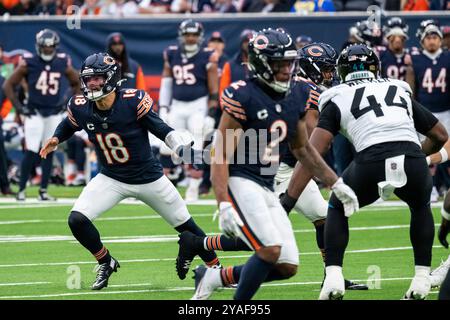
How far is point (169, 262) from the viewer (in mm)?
10062

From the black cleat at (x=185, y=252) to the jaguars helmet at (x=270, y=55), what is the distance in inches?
73.7

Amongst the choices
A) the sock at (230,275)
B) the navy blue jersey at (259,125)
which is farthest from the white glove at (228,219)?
the sock at (230,275)

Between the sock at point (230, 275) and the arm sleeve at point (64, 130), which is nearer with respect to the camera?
the sock at point (230, 275)

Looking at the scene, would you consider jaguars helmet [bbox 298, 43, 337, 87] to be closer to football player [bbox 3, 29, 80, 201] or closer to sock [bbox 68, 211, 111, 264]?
sock [bbox 68, 211, 111, 264]

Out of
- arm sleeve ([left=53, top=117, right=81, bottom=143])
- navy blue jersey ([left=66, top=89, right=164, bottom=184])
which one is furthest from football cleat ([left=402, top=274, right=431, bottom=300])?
arm sleeve ([left=53, top=117, right=81, bottom=143])

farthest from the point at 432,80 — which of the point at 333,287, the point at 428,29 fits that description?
the point at 333,287

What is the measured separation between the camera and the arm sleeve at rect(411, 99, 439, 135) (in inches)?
315

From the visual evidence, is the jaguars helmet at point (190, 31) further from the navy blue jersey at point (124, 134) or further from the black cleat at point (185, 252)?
the black cleat at point (185, 252)

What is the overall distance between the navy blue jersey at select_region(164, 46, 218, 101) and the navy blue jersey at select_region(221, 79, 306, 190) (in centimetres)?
807

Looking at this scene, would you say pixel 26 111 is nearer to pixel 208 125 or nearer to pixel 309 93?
pixel 208 125

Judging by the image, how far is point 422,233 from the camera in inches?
307

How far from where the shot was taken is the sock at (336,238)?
302 inches
